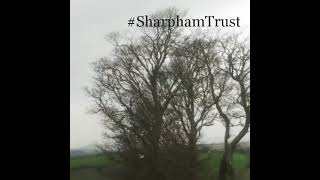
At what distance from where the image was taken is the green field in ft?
16.8

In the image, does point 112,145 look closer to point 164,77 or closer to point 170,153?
point 170,153

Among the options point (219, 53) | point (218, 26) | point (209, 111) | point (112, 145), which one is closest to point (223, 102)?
point (209, 111)

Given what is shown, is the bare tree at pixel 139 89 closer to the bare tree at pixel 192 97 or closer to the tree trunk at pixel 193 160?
the bare tree at pixel 192 97

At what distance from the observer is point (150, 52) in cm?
525

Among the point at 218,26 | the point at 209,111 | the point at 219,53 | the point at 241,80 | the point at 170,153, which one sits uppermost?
the point at 218,26

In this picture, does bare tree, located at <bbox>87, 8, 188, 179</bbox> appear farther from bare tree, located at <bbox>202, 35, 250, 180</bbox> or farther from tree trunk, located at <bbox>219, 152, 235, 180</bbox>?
tree trunk, located at <bbox>219, 152, 235, 180</bbox>

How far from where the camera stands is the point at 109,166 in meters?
5.22

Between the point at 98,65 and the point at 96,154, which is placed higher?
the point at 98,65

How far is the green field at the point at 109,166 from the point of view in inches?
202

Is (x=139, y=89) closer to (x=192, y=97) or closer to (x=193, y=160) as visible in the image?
(x=192, y=97)

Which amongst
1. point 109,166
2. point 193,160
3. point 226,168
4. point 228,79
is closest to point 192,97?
point 228,79

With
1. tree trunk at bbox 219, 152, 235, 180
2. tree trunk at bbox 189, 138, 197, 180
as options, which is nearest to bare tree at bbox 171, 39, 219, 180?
tree trunk at bbox 189, 138, 197, 180

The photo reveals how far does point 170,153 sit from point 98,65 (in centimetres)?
138

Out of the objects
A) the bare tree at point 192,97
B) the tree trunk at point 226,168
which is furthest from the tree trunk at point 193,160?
the tree trunk at point 226,168
